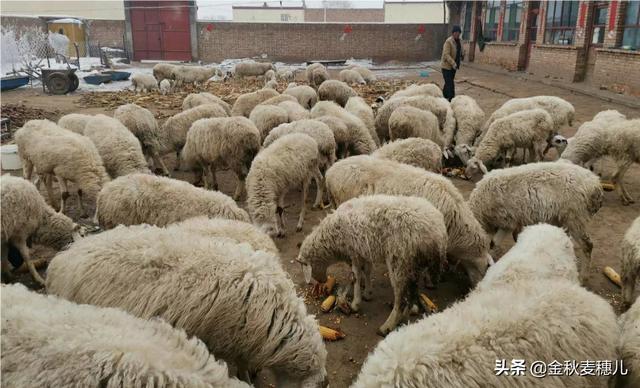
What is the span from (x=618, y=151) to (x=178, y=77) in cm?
1870

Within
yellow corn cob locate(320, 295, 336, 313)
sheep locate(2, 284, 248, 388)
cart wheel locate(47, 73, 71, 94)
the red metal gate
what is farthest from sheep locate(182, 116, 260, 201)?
the red metal gate

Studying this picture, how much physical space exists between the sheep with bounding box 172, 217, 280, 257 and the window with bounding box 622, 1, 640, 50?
14.4m

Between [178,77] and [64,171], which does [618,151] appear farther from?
[178,77]

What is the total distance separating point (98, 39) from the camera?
33.2 m

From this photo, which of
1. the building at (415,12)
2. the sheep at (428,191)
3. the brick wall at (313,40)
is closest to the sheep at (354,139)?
the sheep at (428,191)

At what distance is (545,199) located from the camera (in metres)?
4.64

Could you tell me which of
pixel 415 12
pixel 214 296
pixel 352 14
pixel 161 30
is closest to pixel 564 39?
pixel 214 296

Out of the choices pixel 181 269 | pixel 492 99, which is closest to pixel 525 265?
pixel 181 269

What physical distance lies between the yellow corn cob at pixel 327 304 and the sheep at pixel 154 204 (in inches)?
47.8

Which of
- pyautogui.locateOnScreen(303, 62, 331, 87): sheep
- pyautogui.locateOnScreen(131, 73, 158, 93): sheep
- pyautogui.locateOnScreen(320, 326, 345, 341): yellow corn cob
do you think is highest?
pyautogui.locateOnScreen(303, 62, 331, 87): sheep

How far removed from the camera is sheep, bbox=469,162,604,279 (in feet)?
15.1

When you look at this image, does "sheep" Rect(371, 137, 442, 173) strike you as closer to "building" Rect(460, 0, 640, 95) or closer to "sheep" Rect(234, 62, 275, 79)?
"building" Rect(460, 0, 640, 95)

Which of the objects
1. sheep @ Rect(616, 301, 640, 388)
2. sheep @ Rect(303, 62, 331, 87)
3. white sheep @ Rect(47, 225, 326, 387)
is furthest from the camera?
sheep @ Rect(303, 62, 331, 87)

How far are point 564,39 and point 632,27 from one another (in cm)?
415
